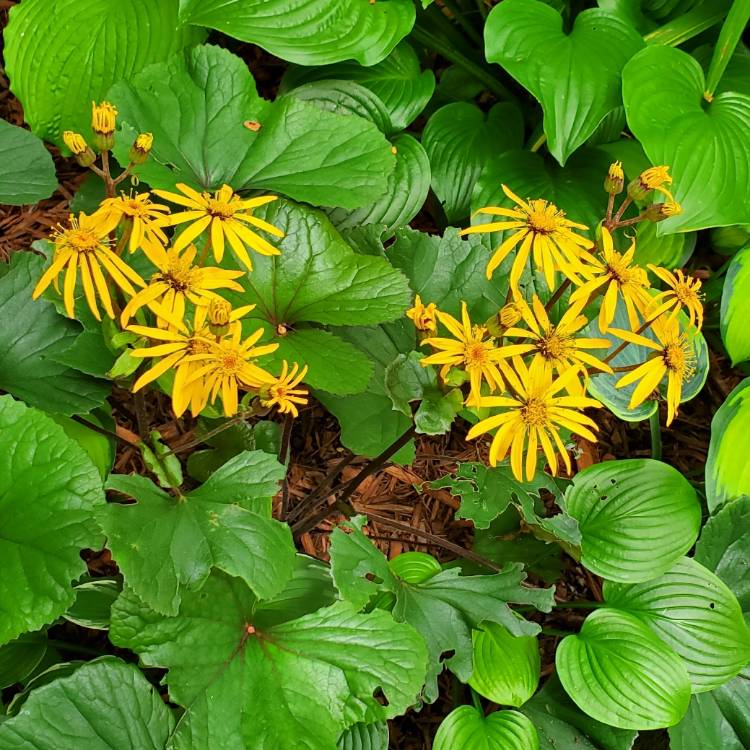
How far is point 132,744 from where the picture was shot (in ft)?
3.01

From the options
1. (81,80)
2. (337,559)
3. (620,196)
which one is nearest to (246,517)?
(337,559)

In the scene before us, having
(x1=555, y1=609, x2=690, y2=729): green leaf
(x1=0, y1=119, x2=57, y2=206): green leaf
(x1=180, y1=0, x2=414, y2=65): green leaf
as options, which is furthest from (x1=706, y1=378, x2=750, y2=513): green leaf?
(x1=0, y1=119, x2=57, y2=206): green leaf

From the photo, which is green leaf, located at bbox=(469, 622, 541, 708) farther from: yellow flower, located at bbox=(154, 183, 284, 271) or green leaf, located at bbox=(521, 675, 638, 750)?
yellow flower, located at bbox=(154, 183, 284, 271)

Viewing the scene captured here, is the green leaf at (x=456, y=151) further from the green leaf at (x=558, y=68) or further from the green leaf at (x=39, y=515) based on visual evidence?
the green leaf at (x=39, y=515)

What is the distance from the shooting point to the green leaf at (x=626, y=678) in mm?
1156

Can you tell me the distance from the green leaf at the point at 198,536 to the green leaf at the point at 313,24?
836 millimetres

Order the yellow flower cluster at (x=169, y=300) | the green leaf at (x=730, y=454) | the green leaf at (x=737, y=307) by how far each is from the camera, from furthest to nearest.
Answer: the green leaf at (x=737, y=307) → the green leaf at (x=730, y=454) → the yellow flower cluster at (x=169, y=300)

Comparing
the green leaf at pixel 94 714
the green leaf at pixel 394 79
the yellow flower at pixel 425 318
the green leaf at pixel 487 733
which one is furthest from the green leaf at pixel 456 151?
the green leaf at pixel 94 714

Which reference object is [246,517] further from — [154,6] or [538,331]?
[154,6]

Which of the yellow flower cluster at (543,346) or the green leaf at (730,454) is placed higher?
the yellow flower cluster at (543,346)

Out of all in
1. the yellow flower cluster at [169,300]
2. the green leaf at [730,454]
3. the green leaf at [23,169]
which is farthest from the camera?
the green leaf at [730,454]

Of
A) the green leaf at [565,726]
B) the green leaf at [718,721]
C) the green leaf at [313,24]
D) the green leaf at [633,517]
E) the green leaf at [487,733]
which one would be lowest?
the green leaf at [718,721]

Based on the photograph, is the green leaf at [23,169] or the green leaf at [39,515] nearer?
the green leaf at [39,515]

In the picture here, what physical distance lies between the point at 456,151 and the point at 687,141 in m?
0.47
